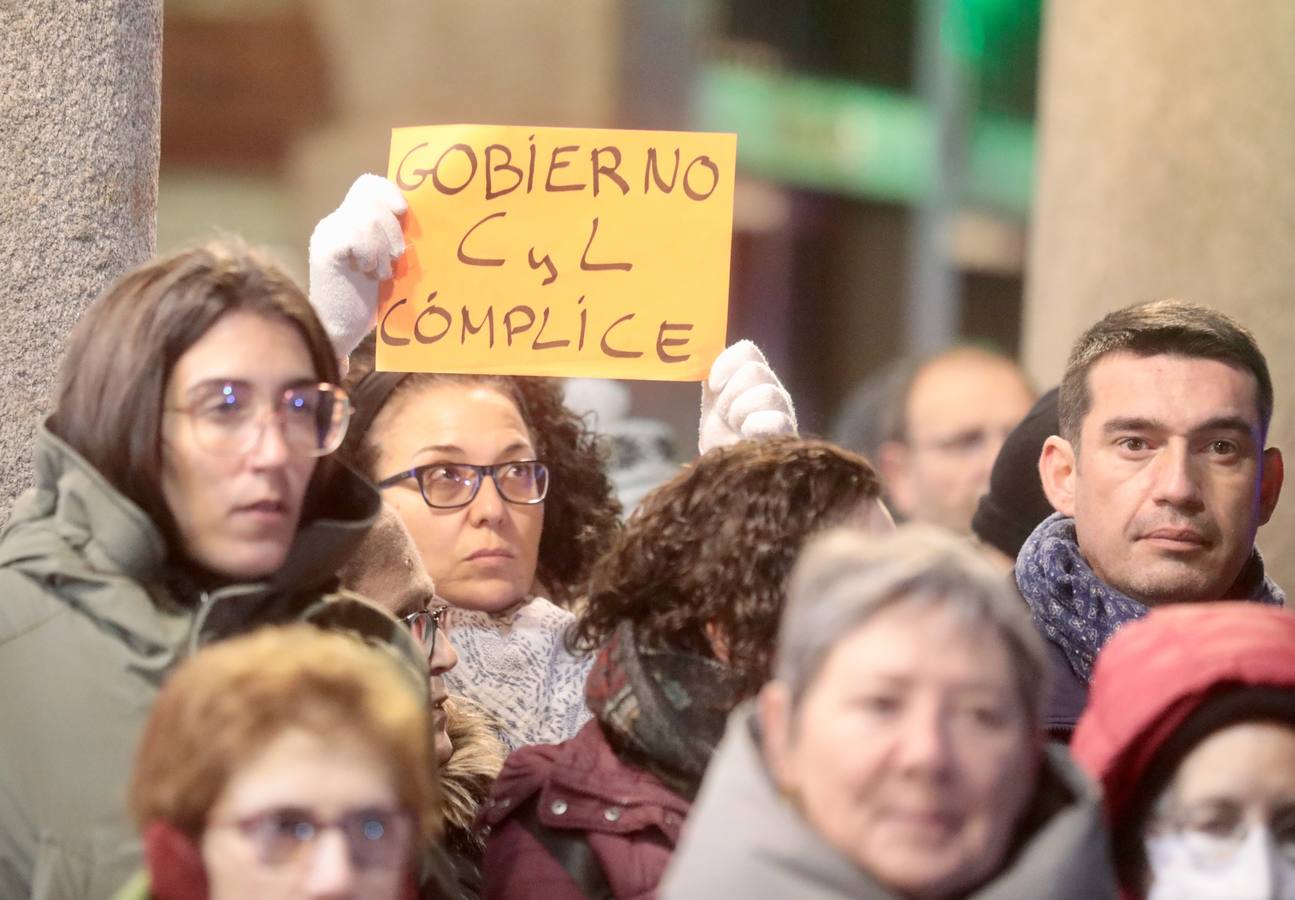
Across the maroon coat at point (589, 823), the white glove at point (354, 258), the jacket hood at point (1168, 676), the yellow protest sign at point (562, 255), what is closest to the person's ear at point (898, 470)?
the yellow protest sign at point (562, 255)

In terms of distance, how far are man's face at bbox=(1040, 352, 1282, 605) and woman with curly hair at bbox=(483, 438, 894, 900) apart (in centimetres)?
60

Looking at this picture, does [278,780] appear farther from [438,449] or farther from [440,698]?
[438,449]

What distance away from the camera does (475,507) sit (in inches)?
148

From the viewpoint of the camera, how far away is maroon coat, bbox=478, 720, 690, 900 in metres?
2.81

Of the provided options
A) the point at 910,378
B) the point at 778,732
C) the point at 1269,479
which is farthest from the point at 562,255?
the point at 910,378

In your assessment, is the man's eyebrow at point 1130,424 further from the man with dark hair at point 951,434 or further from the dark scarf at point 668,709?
the man with dark hair at point 951,434

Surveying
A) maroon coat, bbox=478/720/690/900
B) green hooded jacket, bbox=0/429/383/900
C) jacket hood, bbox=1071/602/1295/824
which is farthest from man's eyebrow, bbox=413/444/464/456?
jacket hood, bbox=1071/602/1295/824

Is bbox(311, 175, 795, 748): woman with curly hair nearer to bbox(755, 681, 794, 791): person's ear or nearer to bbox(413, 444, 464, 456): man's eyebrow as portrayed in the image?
bbox(413, 444, 464, 456): man's eyebrow

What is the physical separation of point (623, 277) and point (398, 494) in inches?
23.2

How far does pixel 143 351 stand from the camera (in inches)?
99.8

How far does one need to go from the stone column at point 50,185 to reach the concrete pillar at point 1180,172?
3582mm

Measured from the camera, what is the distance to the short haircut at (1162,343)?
342 centimetres

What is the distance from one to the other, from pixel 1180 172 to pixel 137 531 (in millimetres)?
4385

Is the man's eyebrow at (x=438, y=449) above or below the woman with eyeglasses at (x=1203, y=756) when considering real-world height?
above
